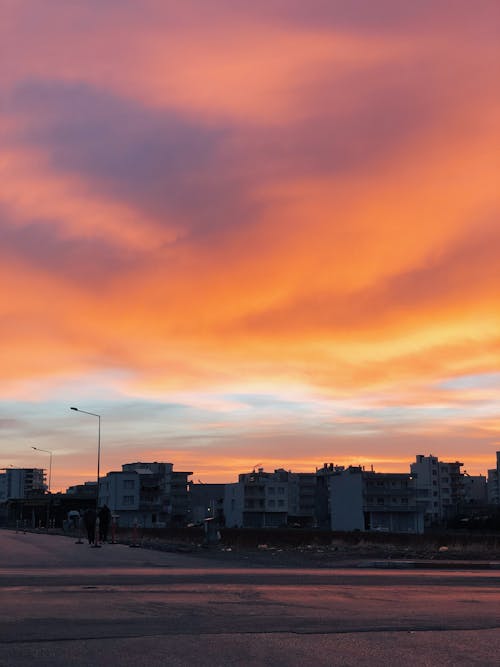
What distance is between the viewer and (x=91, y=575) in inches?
888

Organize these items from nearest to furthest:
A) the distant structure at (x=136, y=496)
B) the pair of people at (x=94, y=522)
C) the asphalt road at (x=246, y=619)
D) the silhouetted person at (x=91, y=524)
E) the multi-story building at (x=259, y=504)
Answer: the asphalt road at (x=246, y=619) → the silhouetted person at (x=91, y=524) → the pair of people at (x=94, y=522) → the distant structure at (x=136, y=496) → the multi-story building at (x=259, y=504)

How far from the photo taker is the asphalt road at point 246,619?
10.4m

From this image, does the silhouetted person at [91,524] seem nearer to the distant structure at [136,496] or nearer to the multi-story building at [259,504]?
A: the distant structure at [136,496]

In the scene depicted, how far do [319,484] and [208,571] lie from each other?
172 meters

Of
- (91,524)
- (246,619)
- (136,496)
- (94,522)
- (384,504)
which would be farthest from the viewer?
(136,496)

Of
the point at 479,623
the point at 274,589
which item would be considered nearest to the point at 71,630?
the point at 479,623

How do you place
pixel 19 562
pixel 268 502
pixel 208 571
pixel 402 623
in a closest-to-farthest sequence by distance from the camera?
pixel 402 623
pixel 208 571
pixel 19 562
pixel 268 502

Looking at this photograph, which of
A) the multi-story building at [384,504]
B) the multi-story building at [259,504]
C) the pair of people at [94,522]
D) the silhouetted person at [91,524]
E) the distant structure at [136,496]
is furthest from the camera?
the multi-story building at [259,504]

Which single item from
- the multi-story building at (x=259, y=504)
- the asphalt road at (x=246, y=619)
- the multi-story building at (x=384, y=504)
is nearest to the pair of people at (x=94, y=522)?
the asphalt road at (x=246, y=619)

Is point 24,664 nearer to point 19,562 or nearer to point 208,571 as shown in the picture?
point 208,571

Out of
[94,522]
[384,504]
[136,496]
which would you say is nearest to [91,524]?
[94,522]

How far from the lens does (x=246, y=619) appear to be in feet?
44.5

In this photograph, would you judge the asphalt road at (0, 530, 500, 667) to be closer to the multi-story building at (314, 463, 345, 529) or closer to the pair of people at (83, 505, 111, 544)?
the pair of people at (83, 505, 111, 544)

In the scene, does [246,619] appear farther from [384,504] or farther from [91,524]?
[384,504]
